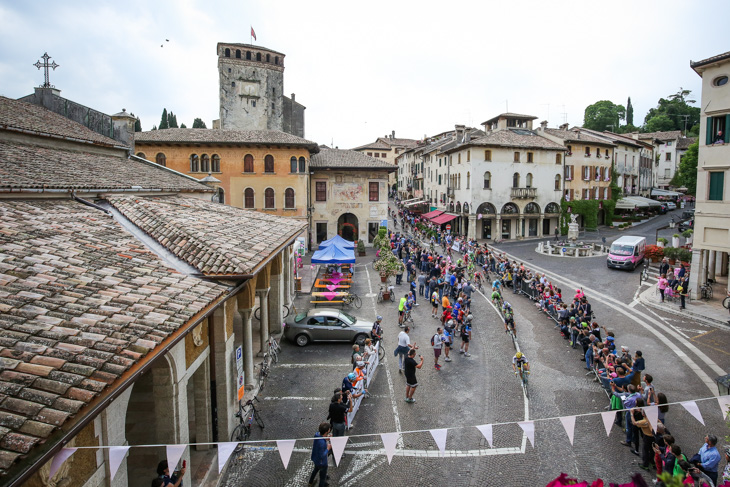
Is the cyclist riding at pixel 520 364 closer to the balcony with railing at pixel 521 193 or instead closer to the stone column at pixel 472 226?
the stone column at pixel 472 226

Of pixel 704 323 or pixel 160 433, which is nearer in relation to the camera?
pixel 160 433

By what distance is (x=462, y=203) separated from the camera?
46.3 metres

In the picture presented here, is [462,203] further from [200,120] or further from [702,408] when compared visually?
[200,120]

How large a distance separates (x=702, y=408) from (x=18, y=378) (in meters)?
14.2

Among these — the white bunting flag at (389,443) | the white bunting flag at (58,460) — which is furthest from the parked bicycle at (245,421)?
the white bunting flag at (58,460)

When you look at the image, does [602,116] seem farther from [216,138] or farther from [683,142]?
[216,138]

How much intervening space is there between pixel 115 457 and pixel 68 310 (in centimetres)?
192

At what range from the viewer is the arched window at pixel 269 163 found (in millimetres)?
37094

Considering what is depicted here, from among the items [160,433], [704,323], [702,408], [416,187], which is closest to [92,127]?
[160,433]

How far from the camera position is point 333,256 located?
25500mm

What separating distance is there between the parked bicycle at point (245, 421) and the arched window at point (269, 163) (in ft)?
90.2

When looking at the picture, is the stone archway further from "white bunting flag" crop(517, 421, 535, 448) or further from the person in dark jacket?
"white bunting flag" crop(517, 421, 535, 448)

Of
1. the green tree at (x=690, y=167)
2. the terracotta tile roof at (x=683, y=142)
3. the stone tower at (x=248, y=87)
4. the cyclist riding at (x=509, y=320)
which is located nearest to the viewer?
the cyclist riding at (x=509, y=320)

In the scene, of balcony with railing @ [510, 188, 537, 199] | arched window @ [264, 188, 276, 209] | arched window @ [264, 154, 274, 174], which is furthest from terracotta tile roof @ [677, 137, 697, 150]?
arched window @ [264, 188, 276, 209]
